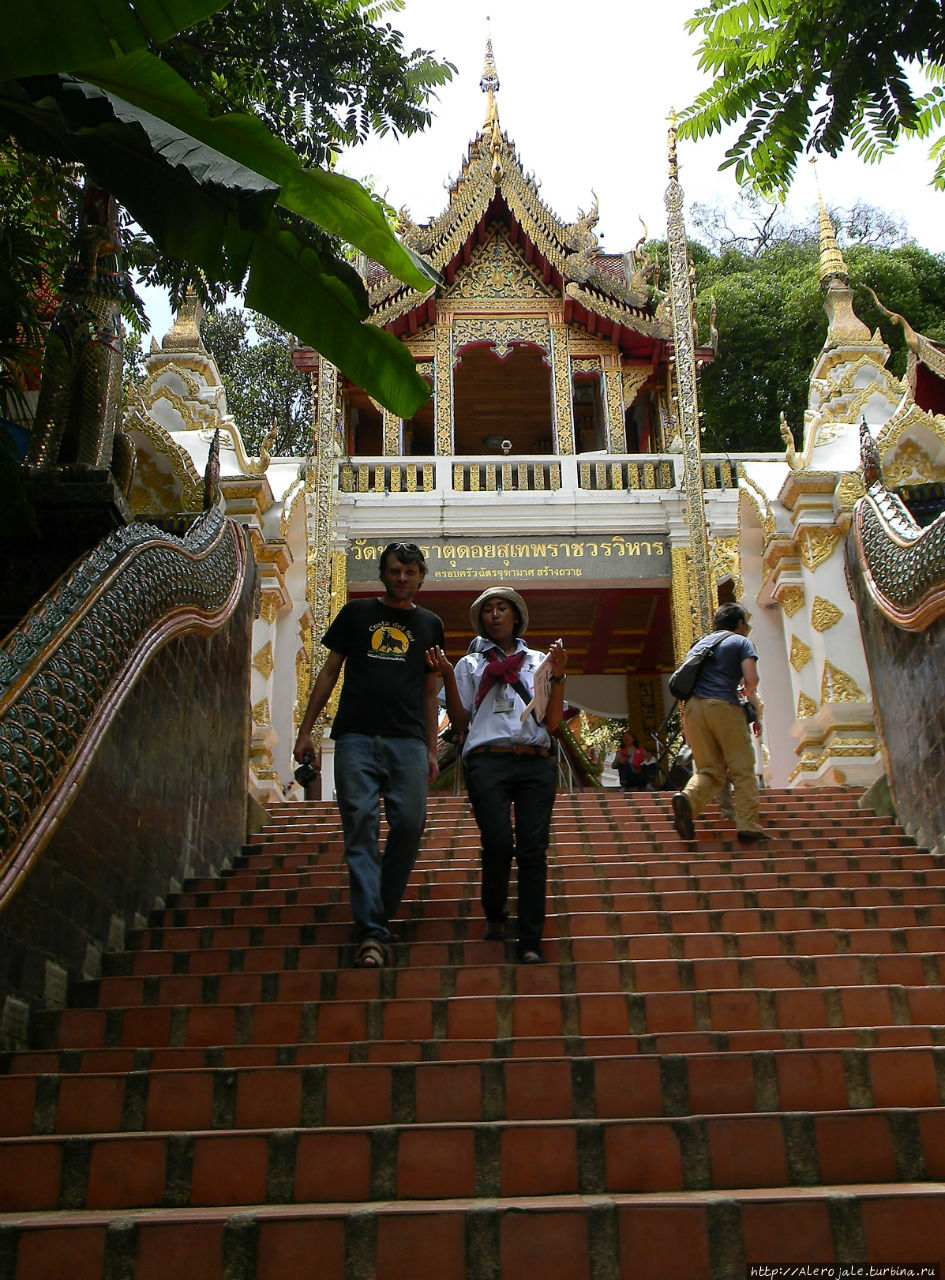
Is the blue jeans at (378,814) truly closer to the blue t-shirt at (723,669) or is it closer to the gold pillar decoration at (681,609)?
the blue t-shirt at (723,669)

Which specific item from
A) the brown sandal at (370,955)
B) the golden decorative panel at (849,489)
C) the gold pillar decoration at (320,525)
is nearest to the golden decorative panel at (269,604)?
the gold pillar decoration at (320,525)

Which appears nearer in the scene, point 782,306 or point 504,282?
point 504,282

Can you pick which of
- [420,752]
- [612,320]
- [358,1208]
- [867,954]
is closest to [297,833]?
[420,752]

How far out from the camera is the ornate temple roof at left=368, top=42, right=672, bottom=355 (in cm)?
1708

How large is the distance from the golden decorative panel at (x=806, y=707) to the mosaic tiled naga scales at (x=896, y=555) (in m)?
2.98

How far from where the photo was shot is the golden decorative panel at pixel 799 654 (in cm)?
973

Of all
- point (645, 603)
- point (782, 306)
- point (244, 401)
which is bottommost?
point (645, 603)

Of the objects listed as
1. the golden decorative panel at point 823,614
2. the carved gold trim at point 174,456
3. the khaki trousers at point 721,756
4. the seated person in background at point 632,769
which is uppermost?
the carved gold trim at point 174,456

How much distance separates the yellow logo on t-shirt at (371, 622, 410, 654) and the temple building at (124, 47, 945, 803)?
13.9ft

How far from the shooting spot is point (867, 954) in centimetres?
370

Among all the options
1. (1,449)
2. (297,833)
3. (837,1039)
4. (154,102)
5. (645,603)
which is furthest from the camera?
(645,603)

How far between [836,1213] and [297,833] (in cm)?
486

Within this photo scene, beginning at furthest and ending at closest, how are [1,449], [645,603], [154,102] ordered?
[645,603] → [1,449] → [154,102]

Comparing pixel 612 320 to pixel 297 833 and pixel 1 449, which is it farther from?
pixel 1 449
